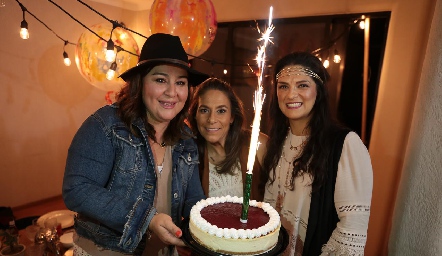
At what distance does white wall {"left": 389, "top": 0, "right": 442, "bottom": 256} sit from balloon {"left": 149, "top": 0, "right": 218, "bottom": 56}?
175 cm

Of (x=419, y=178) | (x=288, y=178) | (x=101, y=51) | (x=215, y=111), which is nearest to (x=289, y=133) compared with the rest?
(x=288, y=178)

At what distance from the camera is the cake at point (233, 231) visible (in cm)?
114

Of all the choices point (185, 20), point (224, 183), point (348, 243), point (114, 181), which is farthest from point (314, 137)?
point (185, 20)

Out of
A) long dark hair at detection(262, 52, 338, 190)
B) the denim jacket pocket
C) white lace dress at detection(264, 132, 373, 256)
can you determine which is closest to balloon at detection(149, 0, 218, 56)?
long dark hair at detection(262, 52, 338, 190)

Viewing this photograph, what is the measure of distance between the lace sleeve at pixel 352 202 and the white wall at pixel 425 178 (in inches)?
24.6

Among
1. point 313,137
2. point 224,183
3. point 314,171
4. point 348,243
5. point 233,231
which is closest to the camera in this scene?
point 233,231

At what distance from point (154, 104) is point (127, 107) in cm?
13

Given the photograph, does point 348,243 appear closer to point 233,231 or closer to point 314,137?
point 314,137

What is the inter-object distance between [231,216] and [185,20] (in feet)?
5.39

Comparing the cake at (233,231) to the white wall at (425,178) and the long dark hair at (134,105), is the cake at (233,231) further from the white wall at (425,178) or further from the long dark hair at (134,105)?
the white wall at (425,178)

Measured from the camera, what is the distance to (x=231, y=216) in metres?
1.29

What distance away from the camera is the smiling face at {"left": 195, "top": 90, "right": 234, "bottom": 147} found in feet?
6.63

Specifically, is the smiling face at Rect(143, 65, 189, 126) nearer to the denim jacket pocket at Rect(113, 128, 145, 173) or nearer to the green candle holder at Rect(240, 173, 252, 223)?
the denim jacket pocket at Rect(113, 128, 145, 173)

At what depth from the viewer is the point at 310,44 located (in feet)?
12.6
